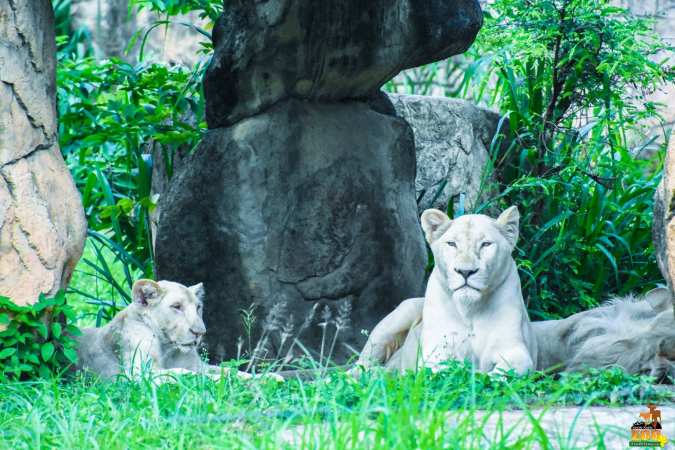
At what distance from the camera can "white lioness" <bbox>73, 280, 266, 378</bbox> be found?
4043 mm

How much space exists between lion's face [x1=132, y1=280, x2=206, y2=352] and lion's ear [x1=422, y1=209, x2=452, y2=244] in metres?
1.29

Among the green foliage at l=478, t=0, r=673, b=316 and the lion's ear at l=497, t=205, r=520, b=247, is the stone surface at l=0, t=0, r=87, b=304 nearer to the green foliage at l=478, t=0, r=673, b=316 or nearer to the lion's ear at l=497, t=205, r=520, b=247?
the lion's ear at l=497, t=205, r=520, b=247

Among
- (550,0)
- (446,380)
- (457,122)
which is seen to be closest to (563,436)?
(446,380)

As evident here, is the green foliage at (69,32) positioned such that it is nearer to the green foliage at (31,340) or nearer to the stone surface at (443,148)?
the stone surface at (443,148)

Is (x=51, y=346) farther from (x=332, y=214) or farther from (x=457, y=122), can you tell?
(x=457, y=122)

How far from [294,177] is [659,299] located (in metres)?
2.27

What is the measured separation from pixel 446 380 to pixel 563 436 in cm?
78

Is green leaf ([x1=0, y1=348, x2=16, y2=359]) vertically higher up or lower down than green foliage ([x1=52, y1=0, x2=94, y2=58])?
lower down

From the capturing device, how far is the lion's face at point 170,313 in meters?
4.05

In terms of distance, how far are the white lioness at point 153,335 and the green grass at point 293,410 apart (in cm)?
A: 40

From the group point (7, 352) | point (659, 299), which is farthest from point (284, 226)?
point (659, 299)

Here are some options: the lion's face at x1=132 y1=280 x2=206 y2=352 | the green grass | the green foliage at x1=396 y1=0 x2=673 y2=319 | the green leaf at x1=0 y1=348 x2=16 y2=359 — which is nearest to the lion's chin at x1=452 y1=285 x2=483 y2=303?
the green grass

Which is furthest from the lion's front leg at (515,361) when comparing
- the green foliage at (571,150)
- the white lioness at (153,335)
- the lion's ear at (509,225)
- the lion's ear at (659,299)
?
the green foliage at (571,150)

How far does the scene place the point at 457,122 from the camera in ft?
21.8
